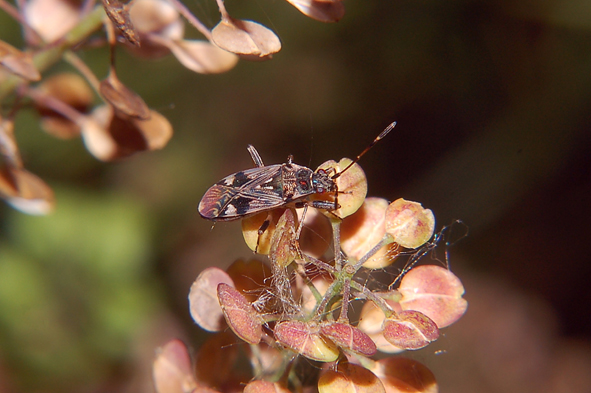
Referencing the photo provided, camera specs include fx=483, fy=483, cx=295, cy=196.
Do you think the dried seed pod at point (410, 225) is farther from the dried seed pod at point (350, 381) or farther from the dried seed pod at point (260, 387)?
the dried seed pod at point (260, 387)

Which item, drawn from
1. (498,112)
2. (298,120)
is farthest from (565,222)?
(298,120)

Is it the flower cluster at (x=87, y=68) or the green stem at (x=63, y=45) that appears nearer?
the flower cluster at (x=87, y=68)

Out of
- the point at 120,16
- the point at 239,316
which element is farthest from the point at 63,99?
the point at 239,316

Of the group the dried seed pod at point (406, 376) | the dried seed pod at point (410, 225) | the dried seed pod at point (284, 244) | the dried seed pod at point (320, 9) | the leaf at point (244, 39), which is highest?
the dried seed pod at point (320, 9)

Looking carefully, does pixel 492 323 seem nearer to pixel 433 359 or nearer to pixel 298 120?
pixel 433 359

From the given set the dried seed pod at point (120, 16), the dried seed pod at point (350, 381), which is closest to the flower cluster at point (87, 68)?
the dried seed pod at point (120, 16)

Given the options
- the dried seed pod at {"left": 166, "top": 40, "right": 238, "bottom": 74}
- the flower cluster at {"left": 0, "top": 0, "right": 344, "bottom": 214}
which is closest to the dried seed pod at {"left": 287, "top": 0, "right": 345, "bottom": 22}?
the flower cluster at {"left": 0, "top": 0, "right": 344, "bottom": 214}
